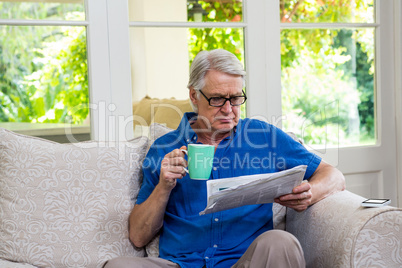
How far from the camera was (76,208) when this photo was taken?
185 cm

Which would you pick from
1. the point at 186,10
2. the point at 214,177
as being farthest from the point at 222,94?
the point at 186,10

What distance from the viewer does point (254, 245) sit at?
1.55 meters

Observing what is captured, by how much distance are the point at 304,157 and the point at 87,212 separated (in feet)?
2.81

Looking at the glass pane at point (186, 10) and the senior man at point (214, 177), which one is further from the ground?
the glass pane at point (186, 10)

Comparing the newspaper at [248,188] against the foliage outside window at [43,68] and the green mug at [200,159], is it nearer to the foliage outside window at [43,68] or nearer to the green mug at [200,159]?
the green mug at [200,159]

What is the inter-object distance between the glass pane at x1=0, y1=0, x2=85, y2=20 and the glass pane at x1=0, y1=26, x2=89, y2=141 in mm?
51

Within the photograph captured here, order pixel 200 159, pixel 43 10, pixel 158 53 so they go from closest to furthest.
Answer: pixel 200 159
pixel 43 10
pixel 158 53

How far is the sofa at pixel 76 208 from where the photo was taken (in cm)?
177

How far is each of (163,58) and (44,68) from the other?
0.57 m

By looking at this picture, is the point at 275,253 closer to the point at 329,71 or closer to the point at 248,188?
the point at 248,188

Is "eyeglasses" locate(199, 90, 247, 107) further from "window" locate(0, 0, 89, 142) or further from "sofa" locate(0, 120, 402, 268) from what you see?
"window" locate(0, 0, 89, 142)

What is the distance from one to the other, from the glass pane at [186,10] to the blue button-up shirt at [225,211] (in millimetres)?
687

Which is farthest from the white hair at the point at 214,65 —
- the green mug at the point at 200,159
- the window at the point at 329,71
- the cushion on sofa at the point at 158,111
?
the window at the point at 329,71

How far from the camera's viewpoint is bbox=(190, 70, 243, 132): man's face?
75.0 inches
